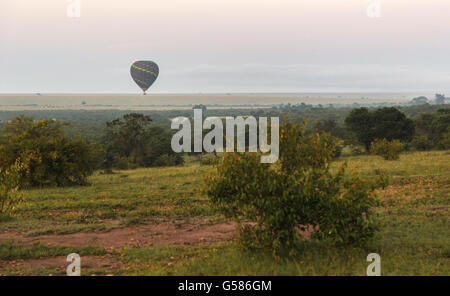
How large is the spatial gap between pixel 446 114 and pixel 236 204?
161 ft

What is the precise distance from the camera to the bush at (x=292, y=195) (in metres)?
8.22

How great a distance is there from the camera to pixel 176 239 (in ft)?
35.9

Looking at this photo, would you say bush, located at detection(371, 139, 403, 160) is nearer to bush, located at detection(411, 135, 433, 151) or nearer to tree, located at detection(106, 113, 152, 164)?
bush, located at detection(411, 135, 433, 151)

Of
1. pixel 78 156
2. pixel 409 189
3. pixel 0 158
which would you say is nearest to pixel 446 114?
pixel 409 189

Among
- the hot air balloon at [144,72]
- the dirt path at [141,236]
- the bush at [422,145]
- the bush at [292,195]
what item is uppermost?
the hot air balloon at [144,72]

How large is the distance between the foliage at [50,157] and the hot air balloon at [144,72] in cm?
4190

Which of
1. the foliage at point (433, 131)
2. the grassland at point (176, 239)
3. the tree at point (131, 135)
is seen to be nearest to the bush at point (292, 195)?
the grassland at point (176, 239)

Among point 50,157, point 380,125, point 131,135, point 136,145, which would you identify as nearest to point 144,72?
point 131,135

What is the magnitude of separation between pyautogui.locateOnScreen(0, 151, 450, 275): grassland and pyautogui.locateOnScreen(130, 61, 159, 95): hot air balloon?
48052mm

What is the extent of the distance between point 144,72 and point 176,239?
56395 mm

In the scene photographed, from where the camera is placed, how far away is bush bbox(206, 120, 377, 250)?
8219 millimetres

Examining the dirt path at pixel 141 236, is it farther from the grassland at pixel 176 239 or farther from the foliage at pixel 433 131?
the foliage at pixel 433 131

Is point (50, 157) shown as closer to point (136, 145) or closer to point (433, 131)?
point (136, 145)

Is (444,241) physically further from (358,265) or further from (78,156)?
(78,156)
